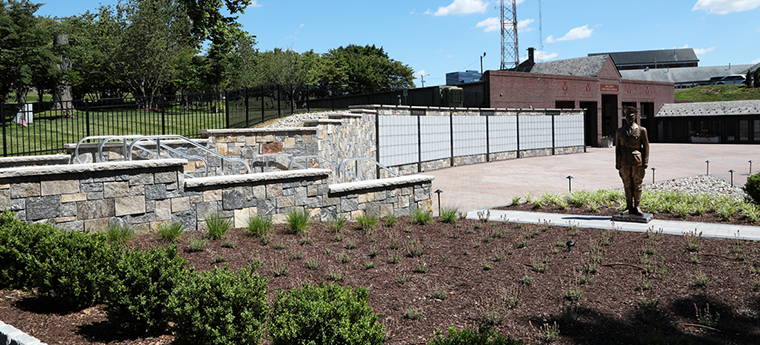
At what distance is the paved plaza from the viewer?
9.38 m

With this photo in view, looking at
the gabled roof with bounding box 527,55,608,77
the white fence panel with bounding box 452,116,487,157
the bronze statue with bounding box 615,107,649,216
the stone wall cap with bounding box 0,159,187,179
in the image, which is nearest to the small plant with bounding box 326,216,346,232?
the stone wall cap with bounding box 0,159,187,179

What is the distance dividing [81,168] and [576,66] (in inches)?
1809

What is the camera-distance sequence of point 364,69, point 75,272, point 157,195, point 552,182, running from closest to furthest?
point 75,272 < point 157,195 < point 552,182 < point 364,69

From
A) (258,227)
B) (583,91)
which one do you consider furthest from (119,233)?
(583,91)

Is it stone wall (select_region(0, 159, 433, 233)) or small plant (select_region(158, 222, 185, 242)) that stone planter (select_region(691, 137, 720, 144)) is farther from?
small plant (select_region(158, 222, 185, 242))

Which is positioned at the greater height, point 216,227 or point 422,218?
point 216,227

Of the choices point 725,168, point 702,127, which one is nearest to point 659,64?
point 702,127

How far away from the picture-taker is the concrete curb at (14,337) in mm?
4039

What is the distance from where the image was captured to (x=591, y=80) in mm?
41281

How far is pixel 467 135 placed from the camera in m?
26.7

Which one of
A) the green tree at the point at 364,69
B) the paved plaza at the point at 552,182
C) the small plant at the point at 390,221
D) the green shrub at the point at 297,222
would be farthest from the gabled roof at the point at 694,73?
the green shrub at the point at 297,222

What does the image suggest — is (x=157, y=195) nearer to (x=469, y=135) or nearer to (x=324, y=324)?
(x=324, y=324)

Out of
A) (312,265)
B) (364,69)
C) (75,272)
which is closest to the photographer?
(75,272)

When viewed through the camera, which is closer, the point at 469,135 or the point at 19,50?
the point at 469,135
